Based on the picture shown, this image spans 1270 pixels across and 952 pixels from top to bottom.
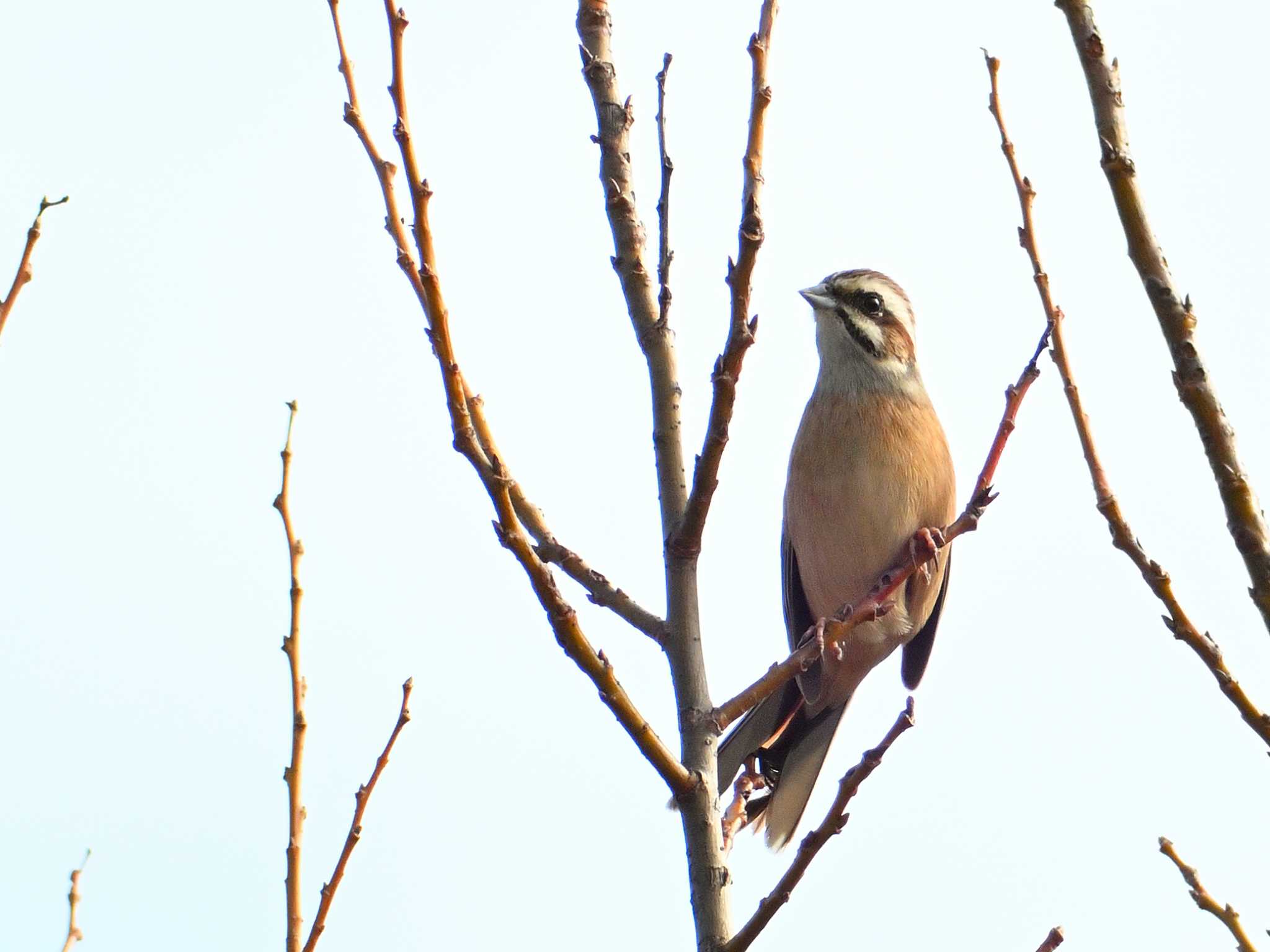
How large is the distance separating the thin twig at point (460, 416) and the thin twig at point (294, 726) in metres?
0.80

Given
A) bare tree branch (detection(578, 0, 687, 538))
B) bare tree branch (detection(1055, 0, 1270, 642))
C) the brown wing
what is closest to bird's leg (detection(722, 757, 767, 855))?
bare tree branch (detection(578, 0, 687, 538))

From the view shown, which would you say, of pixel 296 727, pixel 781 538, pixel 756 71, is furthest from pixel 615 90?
pixel 781 538

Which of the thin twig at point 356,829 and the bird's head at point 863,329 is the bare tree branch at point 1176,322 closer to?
the thin twig at point 356,829

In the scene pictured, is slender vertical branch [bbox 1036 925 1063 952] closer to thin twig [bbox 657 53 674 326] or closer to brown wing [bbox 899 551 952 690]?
thin twig [bbox 657 53 674 326]

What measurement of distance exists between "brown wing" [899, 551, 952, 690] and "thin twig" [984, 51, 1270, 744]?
422 cm

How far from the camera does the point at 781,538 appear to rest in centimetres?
663

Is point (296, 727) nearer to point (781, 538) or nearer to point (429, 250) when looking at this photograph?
point (429, 250)

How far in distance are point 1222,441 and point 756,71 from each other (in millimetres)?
1299

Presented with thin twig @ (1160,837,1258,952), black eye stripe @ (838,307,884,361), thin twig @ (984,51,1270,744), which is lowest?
thin twig @ (1160,837,1258,952)

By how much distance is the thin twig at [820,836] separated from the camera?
2545 mm

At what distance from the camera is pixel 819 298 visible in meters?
6.67

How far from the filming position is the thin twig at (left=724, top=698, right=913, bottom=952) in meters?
2.54

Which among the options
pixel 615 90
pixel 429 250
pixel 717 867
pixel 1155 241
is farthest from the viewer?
pixel 615 90

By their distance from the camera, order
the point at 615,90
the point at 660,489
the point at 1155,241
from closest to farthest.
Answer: the point at 1155,241 < the point at 660,489 < the point at 615,90
